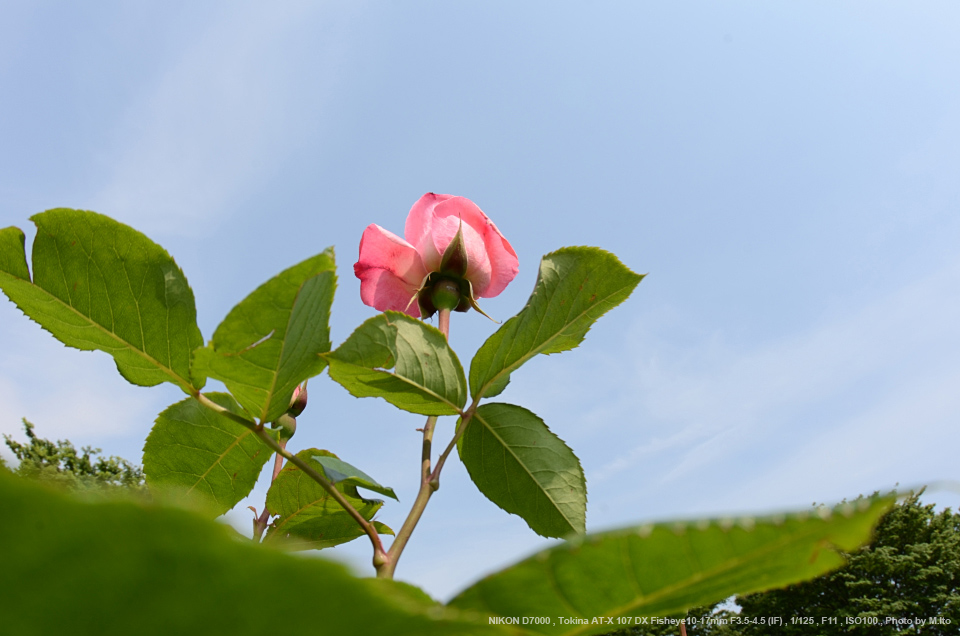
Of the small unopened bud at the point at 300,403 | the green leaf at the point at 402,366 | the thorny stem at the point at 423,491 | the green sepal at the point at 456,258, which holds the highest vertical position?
the green sepal at the point at 456,258

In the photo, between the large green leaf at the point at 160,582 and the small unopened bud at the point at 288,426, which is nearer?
the large green leaf at the point at 160,582

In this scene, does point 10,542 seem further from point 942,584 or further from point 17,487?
point 942,584

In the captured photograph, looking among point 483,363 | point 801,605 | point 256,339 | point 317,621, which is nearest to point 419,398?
point 483,363

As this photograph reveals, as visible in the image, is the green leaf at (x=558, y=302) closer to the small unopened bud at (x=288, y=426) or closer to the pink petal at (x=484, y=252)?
the pink petal at (x=484, y=252)

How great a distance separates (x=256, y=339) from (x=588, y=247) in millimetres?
331

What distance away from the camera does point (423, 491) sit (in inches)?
20.4

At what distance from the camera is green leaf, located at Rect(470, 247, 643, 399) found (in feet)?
1.96

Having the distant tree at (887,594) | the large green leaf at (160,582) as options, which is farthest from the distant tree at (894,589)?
the large green leaf at (160,582)

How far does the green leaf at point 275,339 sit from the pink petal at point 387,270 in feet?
0.76

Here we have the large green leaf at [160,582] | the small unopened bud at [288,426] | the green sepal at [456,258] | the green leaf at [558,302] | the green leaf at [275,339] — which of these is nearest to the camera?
the large green leaf at [160,582]

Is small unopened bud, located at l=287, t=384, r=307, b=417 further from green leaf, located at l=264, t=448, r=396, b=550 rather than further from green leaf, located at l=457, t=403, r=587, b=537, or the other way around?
green leaf, located at l=457, t=403, r=587, b=537

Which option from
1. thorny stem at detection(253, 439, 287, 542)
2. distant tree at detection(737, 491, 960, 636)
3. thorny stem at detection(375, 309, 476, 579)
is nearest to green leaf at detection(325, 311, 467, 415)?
thorny stem at detection(375, 309, 476, 579)

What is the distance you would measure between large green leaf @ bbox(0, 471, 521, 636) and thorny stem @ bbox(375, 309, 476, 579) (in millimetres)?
313

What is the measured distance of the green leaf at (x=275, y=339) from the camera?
1.40ft
